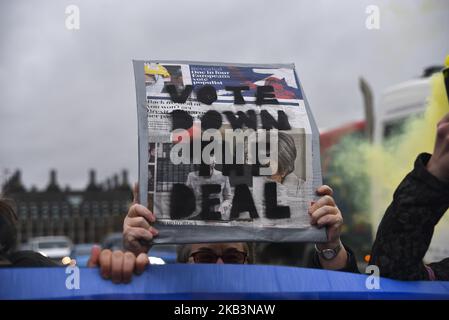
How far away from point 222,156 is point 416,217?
652 mm

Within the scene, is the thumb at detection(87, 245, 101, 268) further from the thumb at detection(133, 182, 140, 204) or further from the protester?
the protester

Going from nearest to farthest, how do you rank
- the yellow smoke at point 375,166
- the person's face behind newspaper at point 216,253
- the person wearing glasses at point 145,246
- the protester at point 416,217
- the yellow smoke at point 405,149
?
the person wearing glasses at point 145,246 → the protester at point 416,217 → the person's face behind newspaper at point 216,253 → the yellow smoke at point 405,149 → the yellow smoke at point 375,166

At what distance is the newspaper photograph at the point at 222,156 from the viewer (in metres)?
1.96

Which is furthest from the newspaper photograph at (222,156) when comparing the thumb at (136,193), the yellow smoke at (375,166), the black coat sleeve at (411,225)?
the yellow smoke at (375,166)

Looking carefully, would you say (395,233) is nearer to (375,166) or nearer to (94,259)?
(94,259)

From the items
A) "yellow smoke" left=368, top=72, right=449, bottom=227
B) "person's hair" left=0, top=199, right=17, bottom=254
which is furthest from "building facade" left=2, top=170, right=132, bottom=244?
"yellow smoke" left=368, top=72, right=449, bottom=227

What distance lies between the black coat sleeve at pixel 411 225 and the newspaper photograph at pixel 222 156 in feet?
0.92

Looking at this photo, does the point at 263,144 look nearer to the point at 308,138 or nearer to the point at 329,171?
the point at 308,138

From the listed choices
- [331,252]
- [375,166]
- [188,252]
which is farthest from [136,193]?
[375,166]

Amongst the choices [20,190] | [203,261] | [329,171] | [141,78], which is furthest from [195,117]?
[329,171]

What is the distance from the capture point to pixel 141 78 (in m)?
2.06

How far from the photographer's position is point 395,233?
7.23 ft

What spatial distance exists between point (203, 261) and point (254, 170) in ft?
1.47

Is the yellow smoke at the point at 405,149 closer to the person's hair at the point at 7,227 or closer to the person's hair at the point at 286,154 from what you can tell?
the person's hair at the point at 286,154
